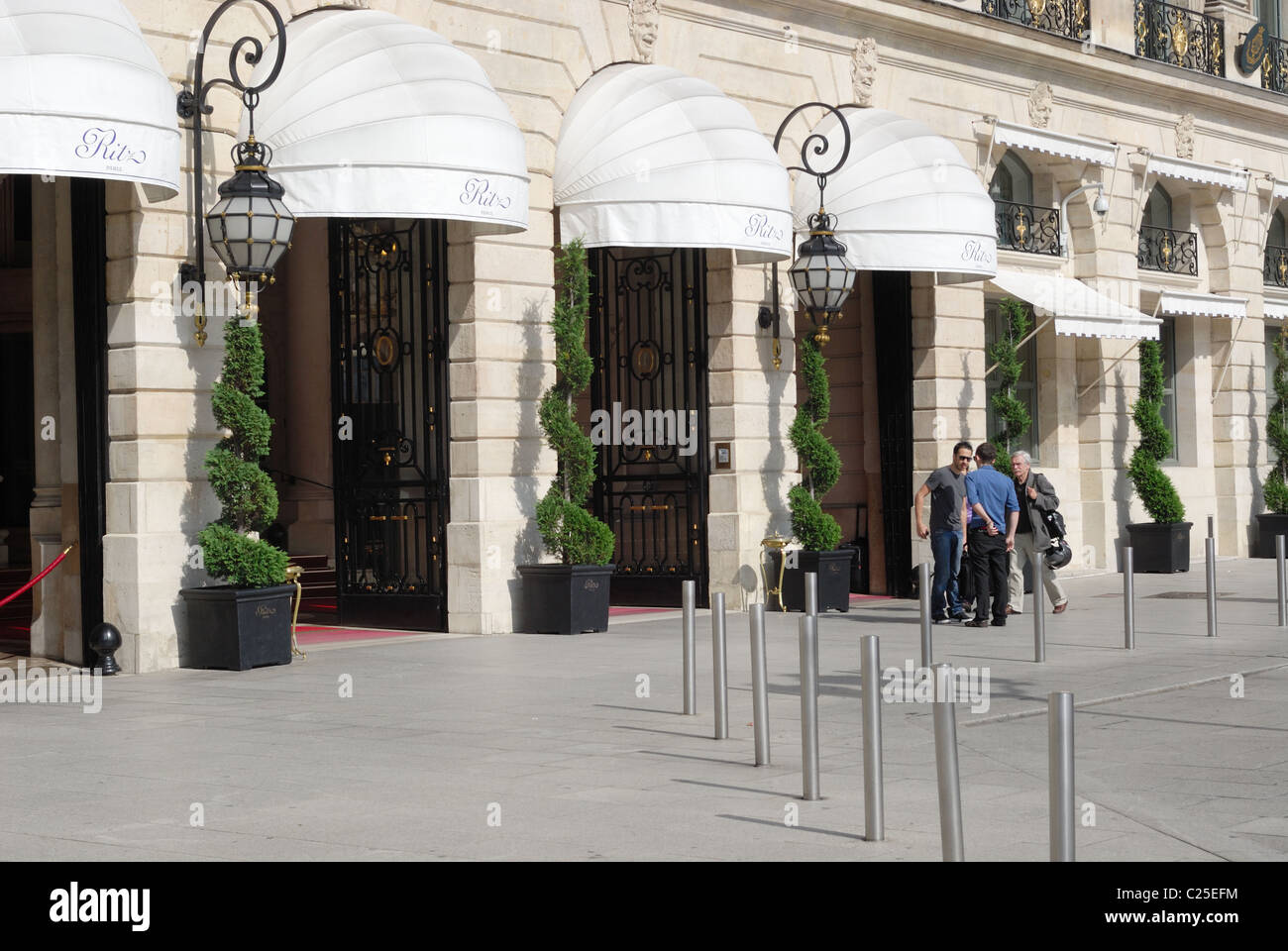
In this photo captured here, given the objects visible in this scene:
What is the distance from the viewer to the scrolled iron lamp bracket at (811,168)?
1819 centimetres

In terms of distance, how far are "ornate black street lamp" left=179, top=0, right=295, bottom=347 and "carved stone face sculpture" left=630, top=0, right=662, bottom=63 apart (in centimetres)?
471

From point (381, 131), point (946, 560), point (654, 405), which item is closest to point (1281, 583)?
point (946, 560)

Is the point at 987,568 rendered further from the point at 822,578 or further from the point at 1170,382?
→ the point at 1170,382

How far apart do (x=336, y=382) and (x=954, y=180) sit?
23.0 ft

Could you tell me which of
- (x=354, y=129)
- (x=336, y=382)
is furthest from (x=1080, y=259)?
(x=354, y=129)

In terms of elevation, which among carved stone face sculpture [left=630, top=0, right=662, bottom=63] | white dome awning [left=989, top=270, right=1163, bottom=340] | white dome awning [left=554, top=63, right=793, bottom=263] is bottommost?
white dome awning [left=989, top=270, right=1163, bottom=340]

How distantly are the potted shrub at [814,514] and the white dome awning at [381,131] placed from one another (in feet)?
16.3

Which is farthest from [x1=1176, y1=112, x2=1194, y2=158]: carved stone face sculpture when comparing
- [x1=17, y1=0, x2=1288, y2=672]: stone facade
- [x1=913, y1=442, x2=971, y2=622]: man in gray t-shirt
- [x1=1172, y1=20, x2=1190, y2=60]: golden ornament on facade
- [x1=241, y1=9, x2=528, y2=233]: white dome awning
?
[x1=241, y1=9, x2=528, y2=233]: white dome awning

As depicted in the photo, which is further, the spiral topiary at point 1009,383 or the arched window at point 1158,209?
the arched window at point 1158,209

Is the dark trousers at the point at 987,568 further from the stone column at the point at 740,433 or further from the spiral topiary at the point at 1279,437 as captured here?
the spiral topiary at the point at 1279,437

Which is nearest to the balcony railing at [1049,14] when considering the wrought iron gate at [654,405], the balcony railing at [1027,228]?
the balcony railing at [1027,228]

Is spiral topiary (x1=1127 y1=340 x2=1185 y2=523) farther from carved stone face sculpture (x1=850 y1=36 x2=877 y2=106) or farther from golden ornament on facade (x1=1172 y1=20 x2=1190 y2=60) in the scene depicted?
carved stone face sculpture (x1=850 y1=36 x2=877 y2=106)

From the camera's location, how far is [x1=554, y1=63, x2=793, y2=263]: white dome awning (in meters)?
16.3

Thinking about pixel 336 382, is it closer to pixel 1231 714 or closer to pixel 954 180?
pixel 954 180
